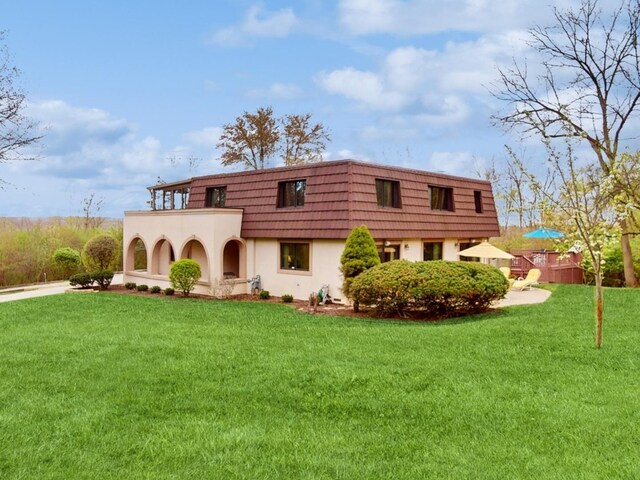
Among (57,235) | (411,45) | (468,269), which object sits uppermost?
(411,45)

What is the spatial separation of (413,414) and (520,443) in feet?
3.69

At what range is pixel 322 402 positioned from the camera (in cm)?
570

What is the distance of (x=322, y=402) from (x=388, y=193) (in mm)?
11611

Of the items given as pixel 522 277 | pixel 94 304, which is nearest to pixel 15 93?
pixel 94 304

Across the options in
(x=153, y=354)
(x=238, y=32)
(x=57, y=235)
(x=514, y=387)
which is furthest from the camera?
(x=57, y=235)

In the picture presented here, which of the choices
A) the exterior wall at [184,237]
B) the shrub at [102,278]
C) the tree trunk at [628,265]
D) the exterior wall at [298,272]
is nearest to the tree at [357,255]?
the exterior wall at [298,272]

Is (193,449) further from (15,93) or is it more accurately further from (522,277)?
(522,277)

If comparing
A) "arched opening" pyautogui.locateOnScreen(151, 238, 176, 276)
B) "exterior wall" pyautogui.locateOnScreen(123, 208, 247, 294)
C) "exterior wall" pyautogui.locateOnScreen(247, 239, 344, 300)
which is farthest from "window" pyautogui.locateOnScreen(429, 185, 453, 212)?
"arched opening" pyautogui.locateOnScreen(151, 238, 176, 276)

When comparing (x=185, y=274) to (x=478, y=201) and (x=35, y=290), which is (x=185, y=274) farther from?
(x=478, y=201)

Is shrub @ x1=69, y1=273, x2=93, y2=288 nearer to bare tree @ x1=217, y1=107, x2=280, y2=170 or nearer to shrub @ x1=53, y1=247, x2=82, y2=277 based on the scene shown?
shrub @ x1=53, y1=247, x2=82, y2=277

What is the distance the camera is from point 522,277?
21281 mm

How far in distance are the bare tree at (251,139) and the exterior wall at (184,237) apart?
676 inches

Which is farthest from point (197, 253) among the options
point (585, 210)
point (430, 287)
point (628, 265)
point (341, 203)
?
point (628, 265)

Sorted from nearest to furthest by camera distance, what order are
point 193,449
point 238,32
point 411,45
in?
point 193,449 → point 238,32 → point 411,45
